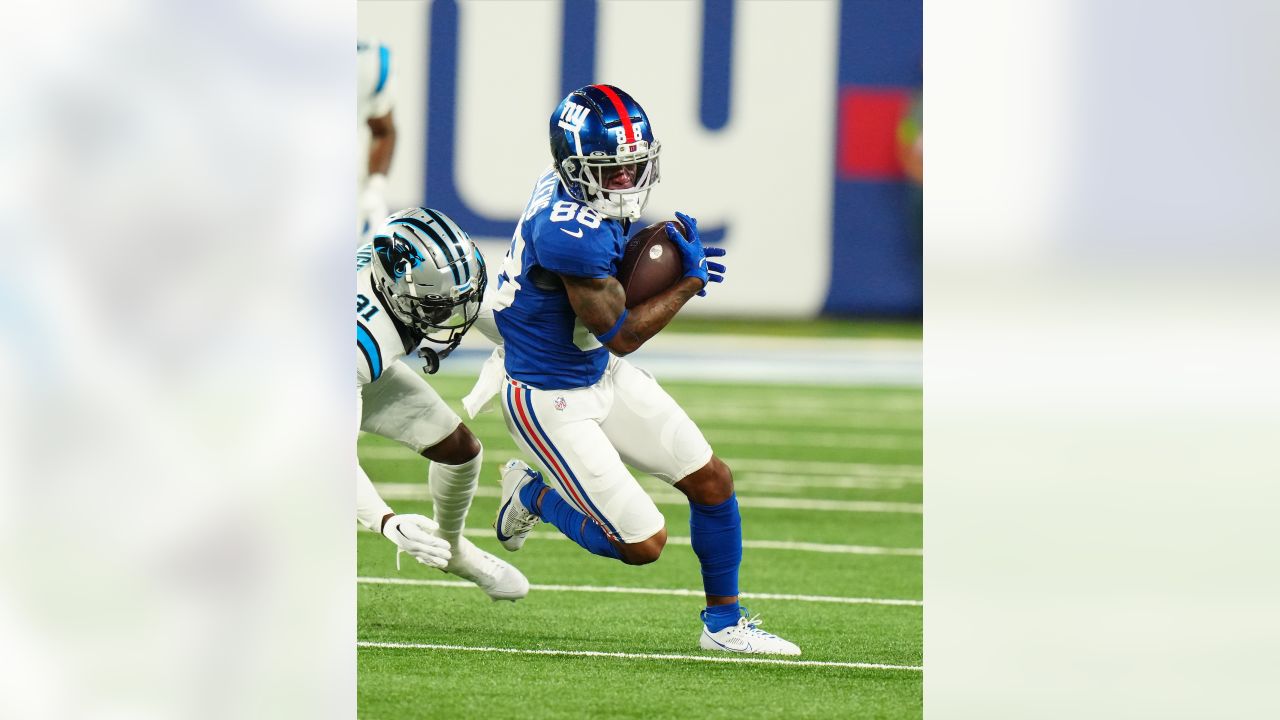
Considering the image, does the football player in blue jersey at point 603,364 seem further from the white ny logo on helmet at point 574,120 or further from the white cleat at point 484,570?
the white cleat at point 484,570

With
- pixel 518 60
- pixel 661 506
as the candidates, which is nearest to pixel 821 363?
pixel 518 60

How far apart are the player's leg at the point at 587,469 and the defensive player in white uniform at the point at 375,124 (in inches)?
104

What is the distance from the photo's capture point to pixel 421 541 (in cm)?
270

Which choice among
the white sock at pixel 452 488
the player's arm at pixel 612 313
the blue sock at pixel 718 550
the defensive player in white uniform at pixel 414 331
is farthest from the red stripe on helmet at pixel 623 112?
the white sock at pixel 452 488

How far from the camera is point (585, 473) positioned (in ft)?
9.73

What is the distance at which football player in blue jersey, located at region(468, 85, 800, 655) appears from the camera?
2.87 meters

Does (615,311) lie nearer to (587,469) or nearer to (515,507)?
(587,469)

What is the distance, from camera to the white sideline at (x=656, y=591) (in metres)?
3.67

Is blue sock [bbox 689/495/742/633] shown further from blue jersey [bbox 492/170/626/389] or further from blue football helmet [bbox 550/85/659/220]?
blue football helmet [bbox 550/85/659/220]
